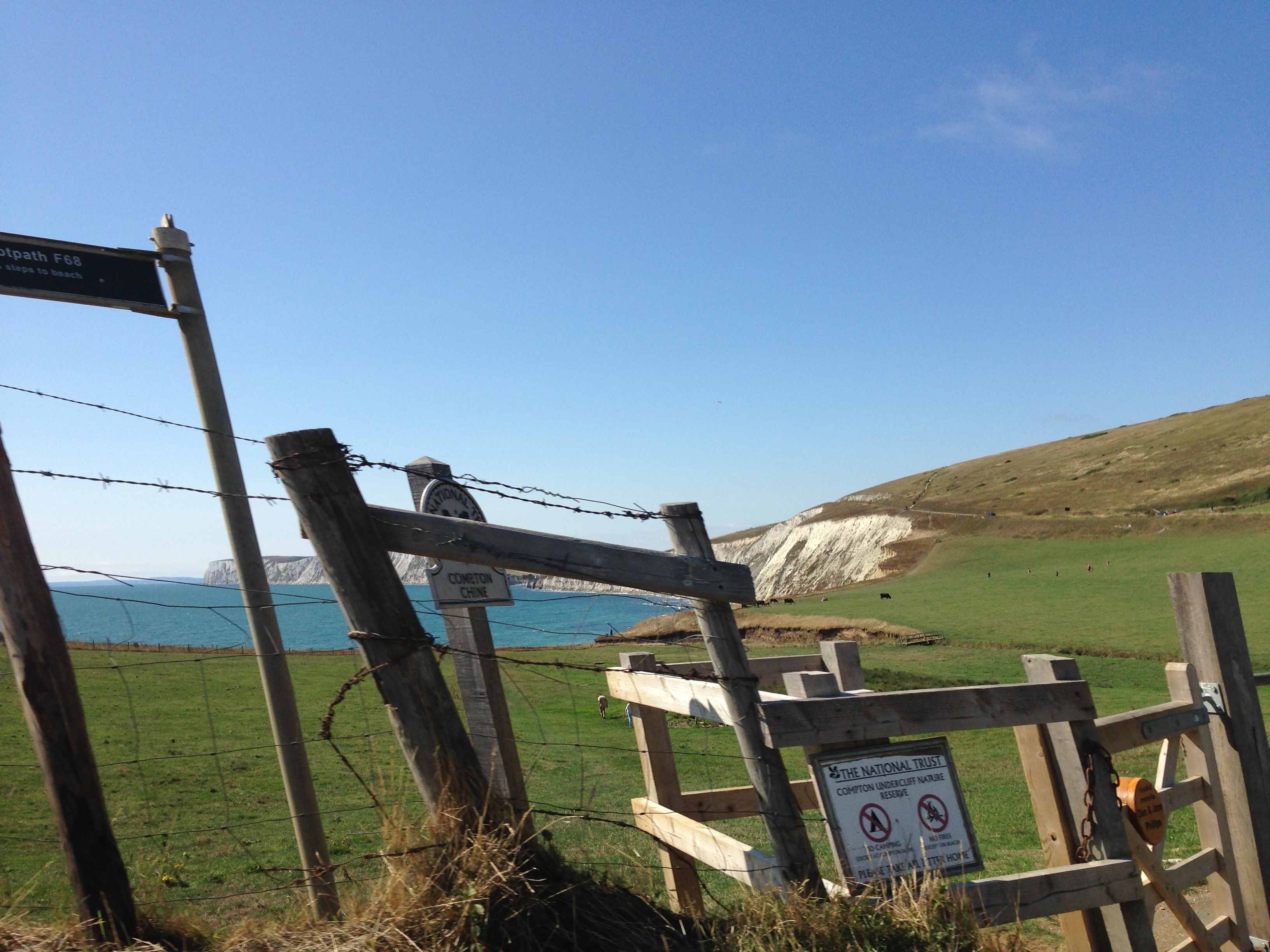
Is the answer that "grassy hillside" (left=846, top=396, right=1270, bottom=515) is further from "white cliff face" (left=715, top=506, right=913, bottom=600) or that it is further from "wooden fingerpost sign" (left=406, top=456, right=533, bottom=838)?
"wooden fingerpost sign" (left=406, top=456, right=533, bottom=838)

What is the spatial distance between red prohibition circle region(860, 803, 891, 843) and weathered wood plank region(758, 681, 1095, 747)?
27 centimetres

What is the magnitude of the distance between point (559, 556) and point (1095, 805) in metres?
2.73

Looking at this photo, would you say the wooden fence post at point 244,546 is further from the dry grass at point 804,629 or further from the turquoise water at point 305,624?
the dry grass at point 804,629

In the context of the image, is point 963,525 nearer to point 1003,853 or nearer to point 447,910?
point 1003,853

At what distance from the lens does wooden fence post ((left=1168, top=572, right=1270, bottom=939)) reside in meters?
5.48

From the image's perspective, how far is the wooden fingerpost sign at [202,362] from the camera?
4.38 meters

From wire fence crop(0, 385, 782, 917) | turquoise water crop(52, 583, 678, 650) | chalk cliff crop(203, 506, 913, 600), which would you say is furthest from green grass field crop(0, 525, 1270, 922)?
chalk cliff crop(203, 506, 913, 600)

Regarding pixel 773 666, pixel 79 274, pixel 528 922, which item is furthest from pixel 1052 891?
pixel 79 274

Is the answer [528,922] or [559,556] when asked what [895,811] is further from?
[559,556]

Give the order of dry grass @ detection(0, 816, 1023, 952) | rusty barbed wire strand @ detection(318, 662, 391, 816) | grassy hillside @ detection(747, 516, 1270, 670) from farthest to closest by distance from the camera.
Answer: grassy hillside @ detection(747, 516, 1270, 670) → rusty barbed wire strand @ detection(318, 662, 391, 816) → dry grass @ detection(0, 816, 1023, 952)

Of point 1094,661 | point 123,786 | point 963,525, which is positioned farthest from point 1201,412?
point 123,786

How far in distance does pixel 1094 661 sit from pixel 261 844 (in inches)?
847

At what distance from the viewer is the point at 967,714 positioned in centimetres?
372

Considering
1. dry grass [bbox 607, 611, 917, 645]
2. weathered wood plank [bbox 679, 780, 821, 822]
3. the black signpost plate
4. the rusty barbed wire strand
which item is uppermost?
the black signpost plate
